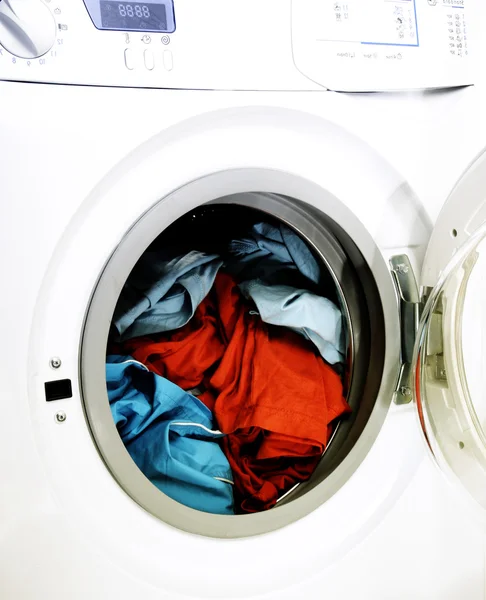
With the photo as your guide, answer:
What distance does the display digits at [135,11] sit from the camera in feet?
1.90

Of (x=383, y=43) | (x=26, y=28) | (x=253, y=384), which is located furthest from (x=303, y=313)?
(x=26, y=28)

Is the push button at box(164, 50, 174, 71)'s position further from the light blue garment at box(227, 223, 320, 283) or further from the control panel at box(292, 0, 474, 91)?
the light blue garment at box(227, 223, 320, 283)

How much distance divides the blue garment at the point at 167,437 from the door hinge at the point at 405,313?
28 cm

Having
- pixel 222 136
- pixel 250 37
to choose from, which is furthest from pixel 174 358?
→ pixel 250 37

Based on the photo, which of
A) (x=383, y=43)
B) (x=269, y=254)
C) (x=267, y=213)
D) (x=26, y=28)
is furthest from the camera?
(x=269, y=254)

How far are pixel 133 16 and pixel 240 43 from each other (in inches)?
4.5

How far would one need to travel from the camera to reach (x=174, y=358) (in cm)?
85

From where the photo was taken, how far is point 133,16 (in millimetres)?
584

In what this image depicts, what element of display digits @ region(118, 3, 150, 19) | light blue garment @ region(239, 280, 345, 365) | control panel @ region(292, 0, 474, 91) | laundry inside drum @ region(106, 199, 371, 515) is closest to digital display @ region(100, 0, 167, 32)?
display digits @ region(118, 3, 150, 19)

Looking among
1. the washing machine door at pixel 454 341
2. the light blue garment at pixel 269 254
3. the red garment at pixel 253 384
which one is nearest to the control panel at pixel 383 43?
the washing machine door at pixel 454 341

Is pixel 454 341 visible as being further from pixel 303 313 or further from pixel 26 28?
pixel 26 28

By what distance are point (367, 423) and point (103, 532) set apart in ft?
1.18

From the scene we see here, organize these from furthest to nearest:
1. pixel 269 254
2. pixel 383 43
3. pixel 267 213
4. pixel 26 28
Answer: pixel 269 254 → pixel 267 213 → pixel 383 43 → pixel 26 28

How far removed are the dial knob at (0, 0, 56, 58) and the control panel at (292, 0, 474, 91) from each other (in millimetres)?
260
